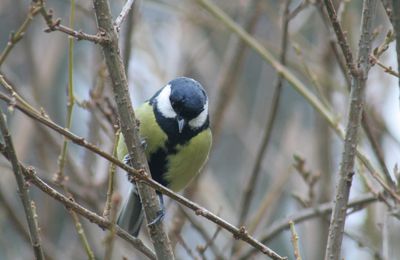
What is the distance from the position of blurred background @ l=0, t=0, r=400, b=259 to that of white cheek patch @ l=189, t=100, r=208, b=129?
33cm

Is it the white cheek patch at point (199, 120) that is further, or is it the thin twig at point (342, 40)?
the white cheek patch at point (199, 120)

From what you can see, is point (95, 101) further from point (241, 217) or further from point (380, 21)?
point (380, 21)

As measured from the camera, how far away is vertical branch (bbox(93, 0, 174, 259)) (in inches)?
69.2

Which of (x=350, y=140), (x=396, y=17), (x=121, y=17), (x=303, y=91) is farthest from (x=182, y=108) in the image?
(x=396, y=17)

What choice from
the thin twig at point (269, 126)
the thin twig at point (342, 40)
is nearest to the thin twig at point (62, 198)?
the thin twig at point (342, 40)

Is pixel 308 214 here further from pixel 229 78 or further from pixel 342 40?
pixel 342 40

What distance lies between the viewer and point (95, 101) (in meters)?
2.69

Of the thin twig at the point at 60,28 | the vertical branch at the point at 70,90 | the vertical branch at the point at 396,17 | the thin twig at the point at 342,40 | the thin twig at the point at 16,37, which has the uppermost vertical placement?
the thin twig at the point at 342,40

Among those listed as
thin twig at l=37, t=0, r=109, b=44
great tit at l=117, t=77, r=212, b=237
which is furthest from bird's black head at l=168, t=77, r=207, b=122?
thin twig at l=37, t=0, r=109, b=44

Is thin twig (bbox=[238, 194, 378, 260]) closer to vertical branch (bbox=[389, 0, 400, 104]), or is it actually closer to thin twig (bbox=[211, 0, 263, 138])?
thin twig (bbox=[211, 0, 263, 138])

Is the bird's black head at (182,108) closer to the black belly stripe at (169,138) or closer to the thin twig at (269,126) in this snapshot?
the black belly stripe at (169,138)

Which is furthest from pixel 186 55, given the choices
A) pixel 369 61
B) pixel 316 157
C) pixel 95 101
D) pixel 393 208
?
pixel 369 61

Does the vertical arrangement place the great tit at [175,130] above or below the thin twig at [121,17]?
above

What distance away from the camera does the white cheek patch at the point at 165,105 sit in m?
2.61
